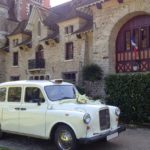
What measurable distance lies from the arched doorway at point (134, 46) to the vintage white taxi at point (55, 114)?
37.1 feet

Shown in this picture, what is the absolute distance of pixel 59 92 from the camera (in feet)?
32.5

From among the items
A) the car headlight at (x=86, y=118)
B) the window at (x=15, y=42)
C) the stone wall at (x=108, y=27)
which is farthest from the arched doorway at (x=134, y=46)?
the window at (x=15, y=42)

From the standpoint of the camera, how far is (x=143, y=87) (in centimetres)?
1380

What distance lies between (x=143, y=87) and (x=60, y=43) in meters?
14.9

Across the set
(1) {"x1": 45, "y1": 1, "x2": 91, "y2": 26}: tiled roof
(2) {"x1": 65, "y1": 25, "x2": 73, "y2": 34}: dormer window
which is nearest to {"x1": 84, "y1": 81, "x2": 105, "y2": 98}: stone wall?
(2) {"x1": 65, "y1": 25, "x2": 73, "y2": 34}: dormer window

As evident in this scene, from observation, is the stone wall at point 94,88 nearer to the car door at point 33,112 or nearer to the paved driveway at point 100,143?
the paved driveway at point 100,143

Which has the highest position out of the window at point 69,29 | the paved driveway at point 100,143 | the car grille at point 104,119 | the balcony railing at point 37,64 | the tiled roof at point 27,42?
the window at point 69,29

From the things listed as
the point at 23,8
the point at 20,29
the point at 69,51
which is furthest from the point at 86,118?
the point at 23,8

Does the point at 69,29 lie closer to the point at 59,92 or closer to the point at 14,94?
the point at 14,94

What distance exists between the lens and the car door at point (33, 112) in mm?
9359

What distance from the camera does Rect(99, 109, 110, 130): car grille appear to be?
8891 mm

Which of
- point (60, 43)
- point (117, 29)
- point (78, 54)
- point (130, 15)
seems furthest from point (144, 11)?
point (60, 43)

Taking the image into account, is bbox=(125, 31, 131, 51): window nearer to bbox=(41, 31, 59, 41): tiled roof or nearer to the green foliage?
the green foliage

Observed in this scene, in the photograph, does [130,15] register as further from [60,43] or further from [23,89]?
[23,89]
